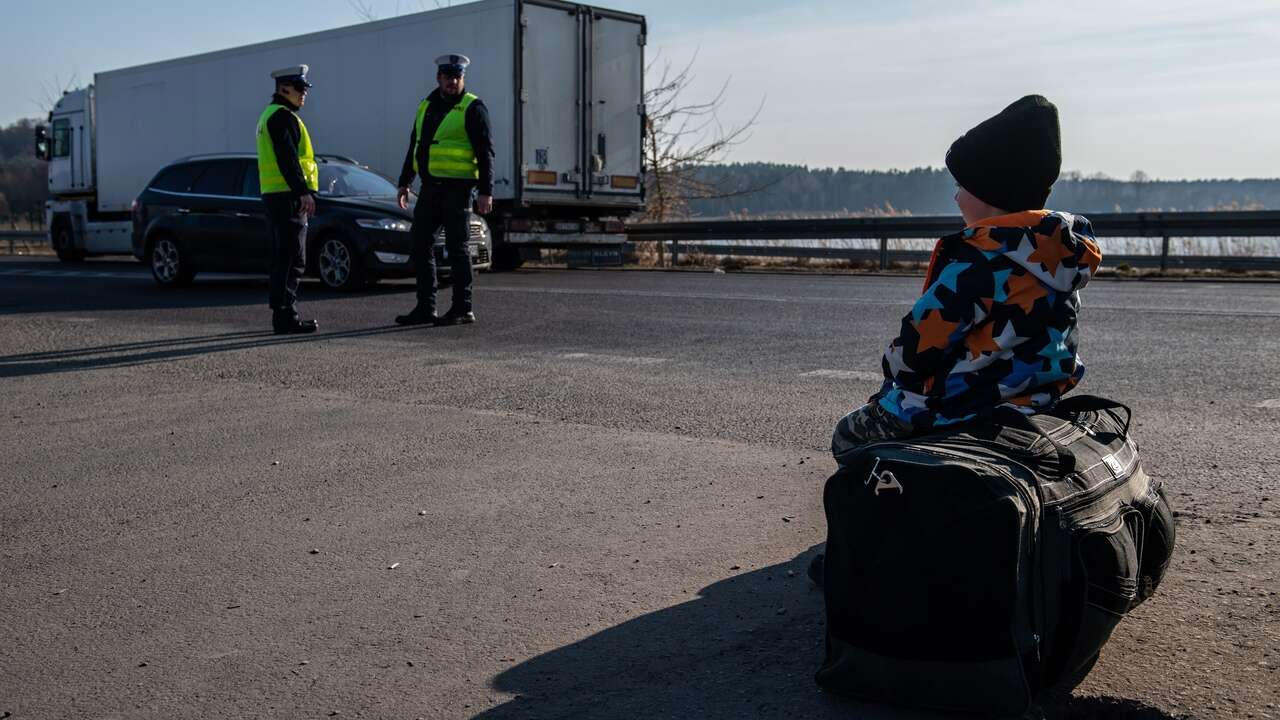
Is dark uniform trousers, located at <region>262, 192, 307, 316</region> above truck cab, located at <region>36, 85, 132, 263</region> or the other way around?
the other way around

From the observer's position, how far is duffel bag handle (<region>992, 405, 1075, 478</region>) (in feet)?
8.91

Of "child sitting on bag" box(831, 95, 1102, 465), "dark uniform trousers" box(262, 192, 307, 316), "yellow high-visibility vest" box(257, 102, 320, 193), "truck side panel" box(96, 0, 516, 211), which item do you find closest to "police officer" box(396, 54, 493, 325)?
"yellow high-visibility vest" box(257, 102, 320, 193)

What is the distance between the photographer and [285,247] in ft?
32.1

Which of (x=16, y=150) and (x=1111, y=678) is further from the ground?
(x=16, y=150)

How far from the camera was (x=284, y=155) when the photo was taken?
380 inches

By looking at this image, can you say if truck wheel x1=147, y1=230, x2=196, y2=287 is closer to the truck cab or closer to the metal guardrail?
the metal guardrail

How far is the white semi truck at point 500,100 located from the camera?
19.0 m

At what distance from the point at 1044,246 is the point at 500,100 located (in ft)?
54.4

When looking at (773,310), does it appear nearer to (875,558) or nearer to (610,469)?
(610,469)

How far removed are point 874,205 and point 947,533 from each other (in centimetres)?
2593

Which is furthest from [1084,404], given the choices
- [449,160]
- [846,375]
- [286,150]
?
[286,150]

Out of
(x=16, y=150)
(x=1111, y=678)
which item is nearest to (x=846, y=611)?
(x=1111, y=678)

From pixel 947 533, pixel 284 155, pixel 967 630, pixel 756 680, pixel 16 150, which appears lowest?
pixel 756 680

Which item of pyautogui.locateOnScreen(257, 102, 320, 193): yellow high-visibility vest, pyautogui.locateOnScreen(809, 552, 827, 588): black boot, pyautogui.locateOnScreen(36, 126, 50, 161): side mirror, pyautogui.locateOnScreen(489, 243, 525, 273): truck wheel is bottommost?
pyautogui.locateOnScreen(809, 552, 827, 588): black boot
